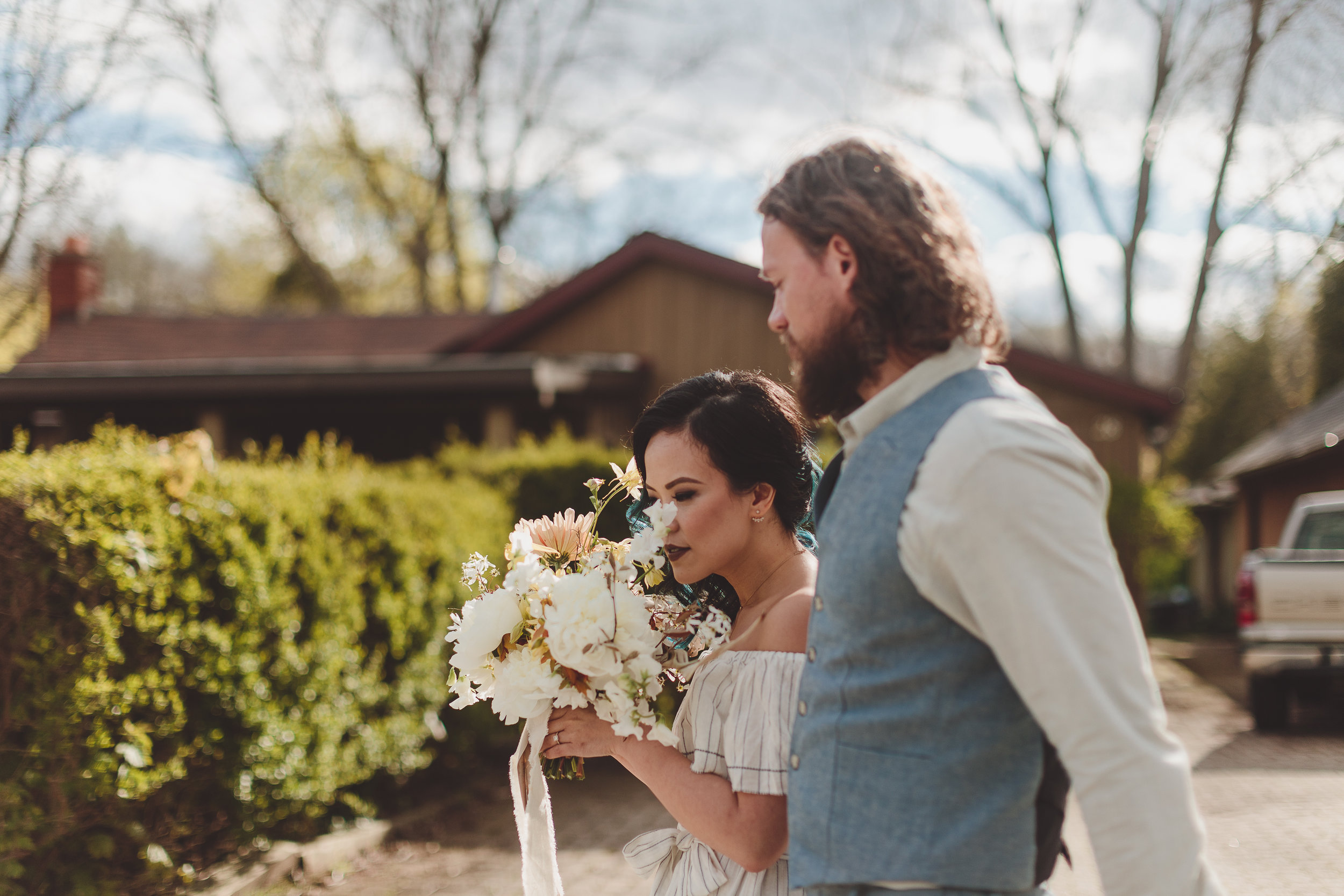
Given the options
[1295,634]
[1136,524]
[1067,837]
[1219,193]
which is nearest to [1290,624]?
[1295,634]

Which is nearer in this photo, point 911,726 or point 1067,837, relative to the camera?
point 911,726

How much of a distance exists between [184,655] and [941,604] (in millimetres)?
4033

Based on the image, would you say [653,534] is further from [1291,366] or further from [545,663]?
[1291,366]

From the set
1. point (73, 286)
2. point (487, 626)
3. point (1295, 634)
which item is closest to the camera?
point (487, 626)

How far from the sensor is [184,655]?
14.7 feet

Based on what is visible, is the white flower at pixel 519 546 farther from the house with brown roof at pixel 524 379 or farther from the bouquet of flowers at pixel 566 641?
the house with brown roof at pixel 524 379

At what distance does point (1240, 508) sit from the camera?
23.0m

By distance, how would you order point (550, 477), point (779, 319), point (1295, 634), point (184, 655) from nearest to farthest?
point (779, 319) < point (184, 655) < point (550, 477) < point (1295, 634)

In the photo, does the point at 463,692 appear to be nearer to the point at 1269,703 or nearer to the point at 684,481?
the point at 684,481

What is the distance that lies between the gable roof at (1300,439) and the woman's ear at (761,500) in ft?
52.6

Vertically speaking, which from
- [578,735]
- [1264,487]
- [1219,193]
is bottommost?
[578,735]

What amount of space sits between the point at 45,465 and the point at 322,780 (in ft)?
7.36

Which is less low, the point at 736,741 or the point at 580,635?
the point at 580,635

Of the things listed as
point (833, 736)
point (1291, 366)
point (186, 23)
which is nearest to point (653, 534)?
point (833, 736)
